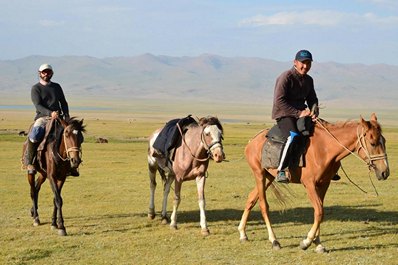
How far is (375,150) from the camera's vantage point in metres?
9.12

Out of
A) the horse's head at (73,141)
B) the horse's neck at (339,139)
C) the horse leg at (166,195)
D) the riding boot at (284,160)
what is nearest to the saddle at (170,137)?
the horse leg at (166,195)

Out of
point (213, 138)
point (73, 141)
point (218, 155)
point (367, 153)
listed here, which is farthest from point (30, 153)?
point (367, 153)

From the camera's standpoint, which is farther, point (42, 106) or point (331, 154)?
point (42, 106)

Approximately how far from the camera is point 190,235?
11609 mm

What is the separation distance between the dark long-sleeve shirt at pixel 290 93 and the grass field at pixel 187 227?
249cm

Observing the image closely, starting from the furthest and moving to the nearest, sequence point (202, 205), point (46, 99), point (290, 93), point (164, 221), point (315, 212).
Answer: point (164, 221)
point (46, 99)
point (202, 205)
point (290, 93)
point (315, 212)

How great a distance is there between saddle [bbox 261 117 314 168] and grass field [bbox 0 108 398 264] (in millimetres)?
1617

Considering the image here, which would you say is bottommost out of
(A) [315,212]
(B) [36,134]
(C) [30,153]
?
(A) [315,212]

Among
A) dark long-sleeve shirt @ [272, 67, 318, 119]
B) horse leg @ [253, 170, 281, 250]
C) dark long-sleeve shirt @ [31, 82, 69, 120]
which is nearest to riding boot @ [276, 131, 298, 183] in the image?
dark long-sleeve shirt @ [272, 67, 318, 119]

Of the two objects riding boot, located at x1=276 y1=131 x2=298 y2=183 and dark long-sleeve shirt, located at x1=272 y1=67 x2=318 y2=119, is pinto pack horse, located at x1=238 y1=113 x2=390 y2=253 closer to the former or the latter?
riding boot, located at x1=276 y1=131 x2=298 y2=183

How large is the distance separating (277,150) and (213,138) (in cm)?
180

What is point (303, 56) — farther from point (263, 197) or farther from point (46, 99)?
point (46, 99)

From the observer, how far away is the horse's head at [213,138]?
11.5 metres

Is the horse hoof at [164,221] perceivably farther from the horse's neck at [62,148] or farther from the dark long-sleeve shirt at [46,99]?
the dark long-sleeve shirt at [46,99]
